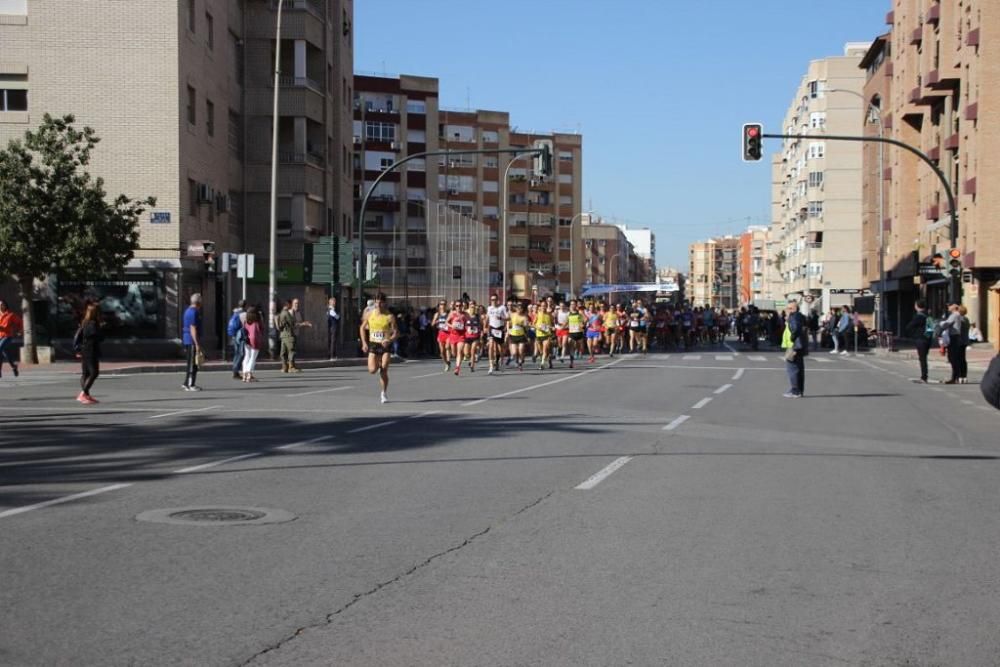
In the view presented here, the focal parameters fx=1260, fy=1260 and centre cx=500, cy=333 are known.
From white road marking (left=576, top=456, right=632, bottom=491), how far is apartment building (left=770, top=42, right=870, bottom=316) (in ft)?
291

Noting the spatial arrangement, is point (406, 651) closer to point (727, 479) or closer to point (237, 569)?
point (237, 569)

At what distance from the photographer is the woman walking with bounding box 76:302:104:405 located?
1986 cm

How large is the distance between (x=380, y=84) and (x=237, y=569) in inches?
3279

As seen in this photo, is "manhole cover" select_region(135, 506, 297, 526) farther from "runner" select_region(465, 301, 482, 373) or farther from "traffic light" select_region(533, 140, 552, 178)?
"traffic light" select_region(533, 140, 552, 178)

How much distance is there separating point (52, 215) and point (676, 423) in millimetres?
Result: 19770

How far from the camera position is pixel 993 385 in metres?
5.34

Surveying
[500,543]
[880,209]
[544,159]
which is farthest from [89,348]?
[880,209]

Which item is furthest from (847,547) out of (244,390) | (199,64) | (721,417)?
(199,64)

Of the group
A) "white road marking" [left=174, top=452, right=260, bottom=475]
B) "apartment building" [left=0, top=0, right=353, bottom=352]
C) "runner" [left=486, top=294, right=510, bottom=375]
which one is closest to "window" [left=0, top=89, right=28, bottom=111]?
"apartment building" [left=0, top=0, right=353, bottom=352]

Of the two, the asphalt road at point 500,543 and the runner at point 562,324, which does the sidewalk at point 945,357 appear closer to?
the runner at point 562,324

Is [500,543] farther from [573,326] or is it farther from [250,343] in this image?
[573,326]

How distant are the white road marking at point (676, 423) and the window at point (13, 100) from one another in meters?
26.2

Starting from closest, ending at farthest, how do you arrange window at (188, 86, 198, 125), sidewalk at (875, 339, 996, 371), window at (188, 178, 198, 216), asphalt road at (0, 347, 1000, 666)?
asphalt road at (0, 347, 1000, 666)
sidewalk at (875, 339, 996, 371)
window at (188, 178, 198, 216)
window at (188, 86, 198, 125)

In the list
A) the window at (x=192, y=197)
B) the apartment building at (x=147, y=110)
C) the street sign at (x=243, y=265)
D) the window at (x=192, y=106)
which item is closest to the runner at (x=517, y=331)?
the street sign at (x=243, y=265)
